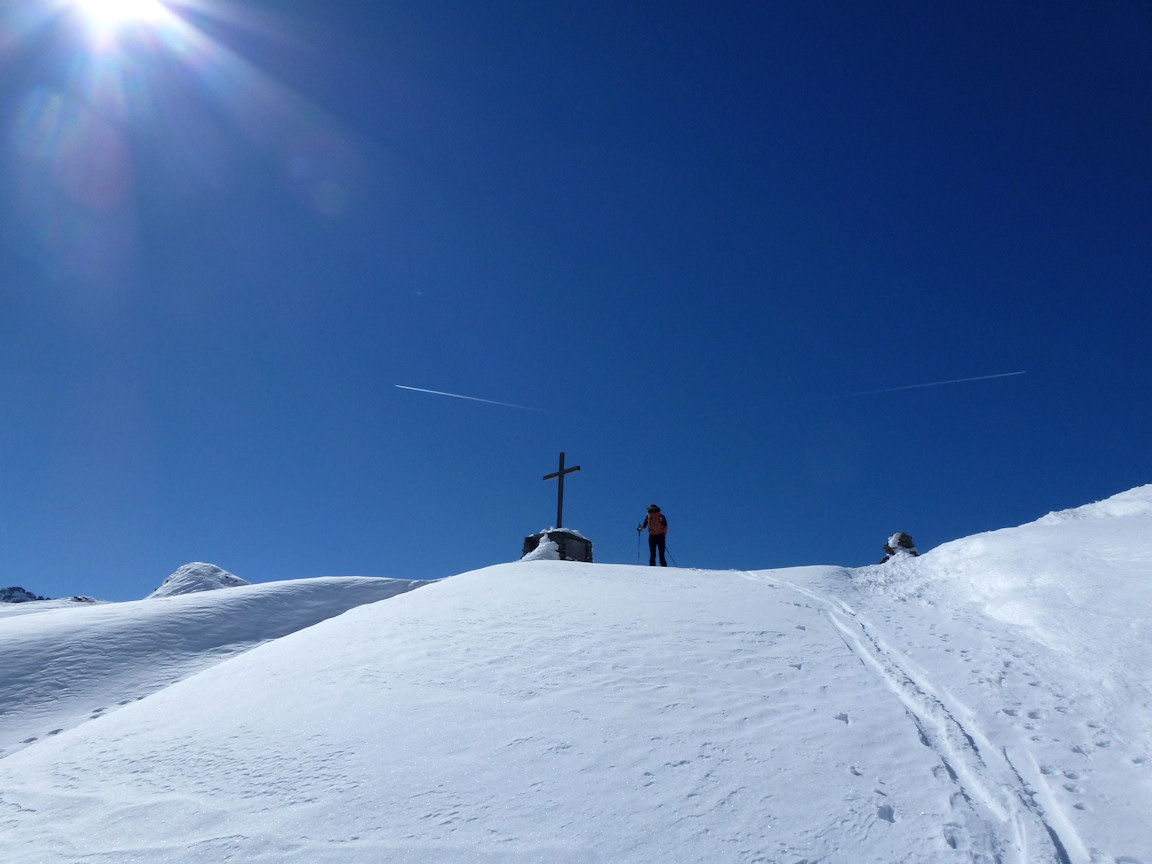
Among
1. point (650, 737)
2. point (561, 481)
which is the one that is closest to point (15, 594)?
point (561, 481)

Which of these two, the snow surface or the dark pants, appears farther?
the dark pants

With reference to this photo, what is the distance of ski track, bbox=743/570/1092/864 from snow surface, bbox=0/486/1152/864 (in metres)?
0.02

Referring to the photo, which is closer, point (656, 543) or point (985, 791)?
point (985, 791)

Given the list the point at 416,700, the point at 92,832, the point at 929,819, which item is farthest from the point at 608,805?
the point at 92,832

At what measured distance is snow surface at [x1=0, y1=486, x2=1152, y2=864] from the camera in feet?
13.1

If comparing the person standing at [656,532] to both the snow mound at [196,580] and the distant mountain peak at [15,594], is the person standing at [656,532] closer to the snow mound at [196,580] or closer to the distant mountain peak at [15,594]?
the snow mound at [196,580]

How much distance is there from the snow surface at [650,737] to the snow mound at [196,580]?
16910 mm

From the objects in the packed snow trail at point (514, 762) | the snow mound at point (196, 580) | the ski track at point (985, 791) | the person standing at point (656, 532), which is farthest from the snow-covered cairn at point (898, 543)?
the snow mound at point (196, 580)

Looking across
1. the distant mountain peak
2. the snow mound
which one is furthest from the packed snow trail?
the distant mountain peak

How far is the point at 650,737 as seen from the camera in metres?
5.20

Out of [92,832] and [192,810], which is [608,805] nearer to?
[192,810]

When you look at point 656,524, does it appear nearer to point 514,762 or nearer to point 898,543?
point 898,543

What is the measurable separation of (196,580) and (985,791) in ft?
95.0

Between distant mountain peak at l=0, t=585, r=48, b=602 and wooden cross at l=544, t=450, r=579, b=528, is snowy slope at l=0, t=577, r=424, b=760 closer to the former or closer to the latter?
wooden cross at l=544, t=450, r=579, b=528
